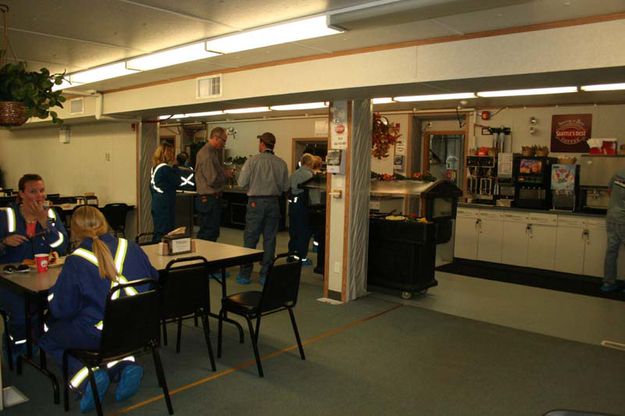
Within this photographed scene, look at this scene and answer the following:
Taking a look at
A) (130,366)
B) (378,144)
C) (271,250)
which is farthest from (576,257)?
(130,366)

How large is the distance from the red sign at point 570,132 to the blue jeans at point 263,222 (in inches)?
180

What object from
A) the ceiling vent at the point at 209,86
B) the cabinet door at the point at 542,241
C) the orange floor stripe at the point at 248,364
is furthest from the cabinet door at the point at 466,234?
the ceiling vent at the point at 209,86

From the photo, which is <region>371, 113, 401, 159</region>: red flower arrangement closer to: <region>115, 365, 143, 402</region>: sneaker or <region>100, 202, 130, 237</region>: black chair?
<region>115, 365, 143, 402</region>: sneaker

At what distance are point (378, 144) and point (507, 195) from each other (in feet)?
9.41

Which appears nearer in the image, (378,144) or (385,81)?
(385,81)

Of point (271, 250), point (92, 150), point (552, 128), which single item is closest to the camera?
point (271, 250)

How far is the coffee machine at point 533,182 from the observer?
294 inches

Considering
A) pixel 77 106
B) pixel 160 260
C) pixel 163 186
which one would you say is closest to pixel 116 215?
pixel 163 186

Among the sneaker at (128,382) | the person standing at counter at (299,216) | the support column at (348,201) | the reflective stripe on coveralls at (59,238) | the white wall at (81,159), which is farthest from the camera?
the white wall at (81,159)

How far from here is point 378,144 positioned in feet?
20.4

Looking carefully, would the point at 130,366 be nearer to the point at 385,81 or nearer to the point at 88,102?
the point at 385,81

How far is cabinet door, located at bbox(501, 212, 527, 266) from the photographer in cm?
747

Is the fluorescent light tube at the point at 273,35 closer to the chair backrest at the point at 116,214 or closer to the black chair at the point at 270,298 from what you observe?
the black chair at the point at 270,298

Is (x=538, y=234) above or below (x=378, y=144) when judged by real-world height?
below
